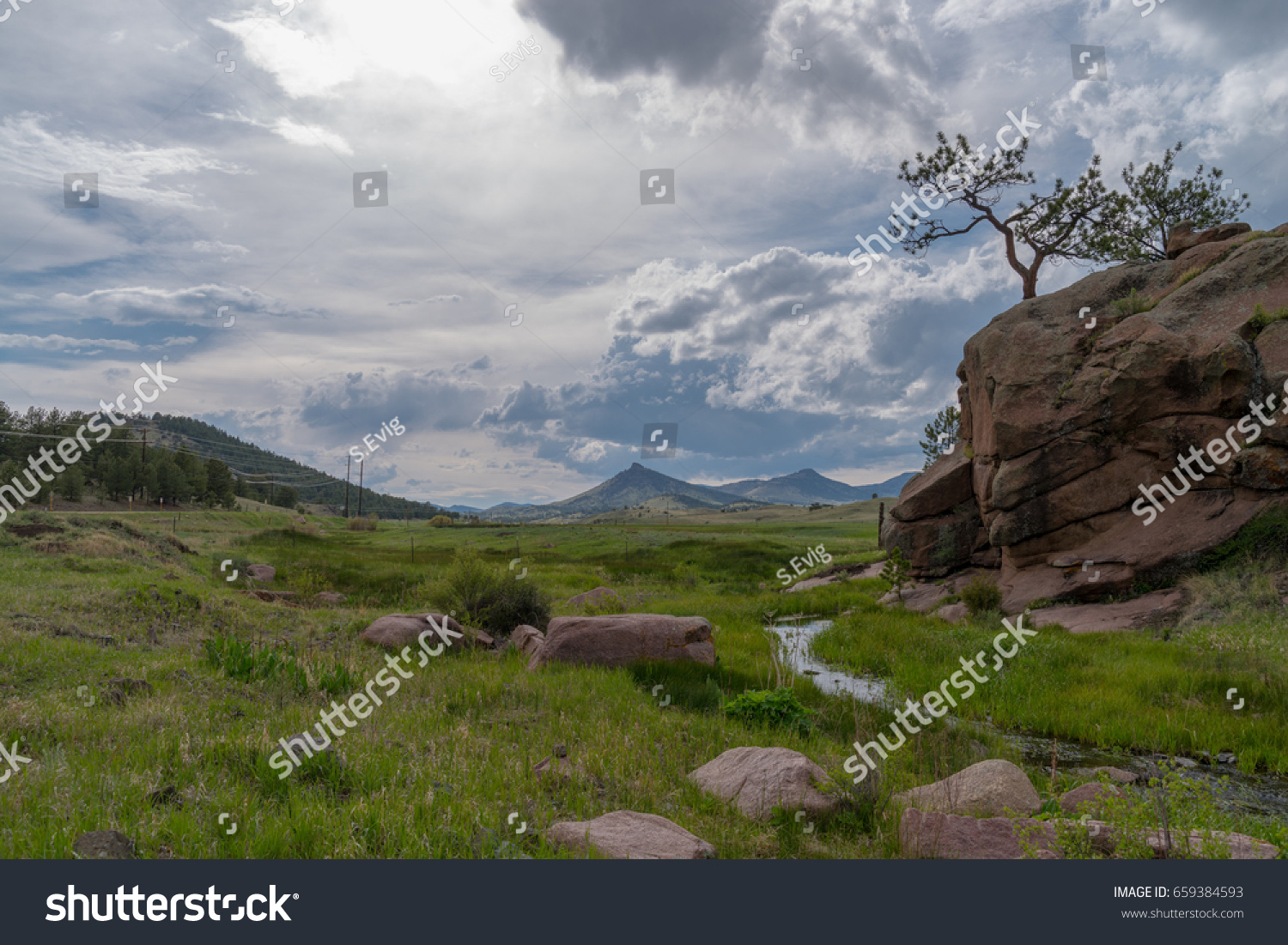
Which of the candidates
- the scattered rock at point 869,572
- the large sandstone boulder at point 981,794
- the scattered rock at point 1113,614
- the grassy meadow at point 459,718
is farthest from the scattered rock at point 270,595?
the scattered rock at point 869,572

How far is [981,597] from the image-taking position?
22938 millimetres

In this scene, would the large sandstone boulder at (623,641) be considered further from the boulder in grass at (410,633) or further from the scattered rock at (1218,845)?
the scattered rock at (1218,845)

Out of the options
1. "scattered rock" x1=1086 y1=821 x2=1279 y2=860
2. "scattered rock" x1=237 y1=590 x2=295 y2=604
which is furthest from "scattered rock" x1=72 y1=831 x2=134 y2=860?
"scattered rock" x1=237 y1=590 x2=295 y2=604

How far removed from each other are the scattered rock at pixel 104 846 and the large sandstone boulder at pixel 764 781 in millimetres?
5272

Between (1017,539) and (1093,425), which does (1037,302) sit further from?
(1017,539)

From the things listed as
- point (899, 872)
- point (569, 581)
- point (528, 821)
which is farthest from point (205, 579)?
point (899, 872)

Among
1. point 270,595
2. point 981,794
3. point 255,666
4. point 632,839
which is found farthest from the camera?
point 270,595

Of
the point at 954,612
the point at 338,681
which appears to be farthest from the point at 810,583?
the point at 338,681

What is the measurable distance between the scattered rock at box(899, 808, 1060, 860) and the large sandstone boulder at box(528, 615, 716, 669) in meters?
9.40

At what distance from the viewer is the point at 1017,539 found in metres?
24.3

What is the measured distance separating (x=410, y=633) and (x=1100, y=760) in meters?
14.4

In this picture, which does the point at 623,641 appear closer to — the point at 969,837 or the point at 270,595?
the point at 969,837

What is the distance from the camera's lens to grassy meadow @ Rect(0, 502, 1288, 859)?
6070 mm

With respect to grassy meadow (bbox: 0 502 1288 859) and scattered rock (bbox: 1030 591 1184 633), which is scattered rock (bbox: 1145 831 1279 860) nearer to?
grassy meadow (bbox: 0 502 1288 859)
